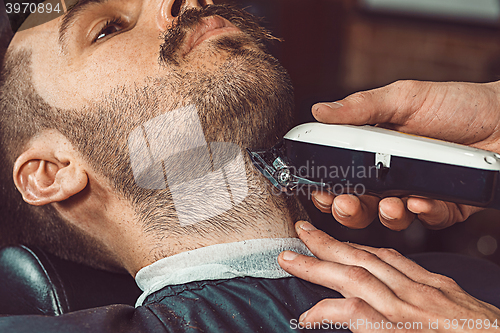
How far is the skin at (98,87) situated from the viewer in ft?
2.63

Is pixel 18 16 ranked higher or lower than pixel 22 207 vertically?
higher

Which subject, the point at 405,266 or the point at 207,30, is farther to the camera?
the point at 207,30

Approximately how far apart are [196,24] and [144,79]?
0.16m

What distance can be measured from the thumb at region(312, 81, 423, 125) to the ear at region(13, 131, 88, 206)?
0.51 m

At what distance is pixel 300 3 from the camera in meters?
1.80

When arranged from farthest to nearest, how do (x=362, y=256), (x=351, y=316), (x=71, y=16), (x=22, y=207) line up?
(x=22, y=207) → (x=71, y=16) → (x=362, y=256) → (x=351, y=316)

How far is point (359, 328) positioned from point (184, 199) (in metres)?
0.41

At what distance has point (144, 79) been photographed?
795 millimetres

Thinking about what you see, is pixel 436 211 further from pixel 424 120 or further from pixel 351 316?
pixel 351 316

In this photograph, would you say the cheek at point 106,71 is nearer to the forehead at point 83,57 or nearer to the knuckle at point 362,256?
the forehead at point 83,57

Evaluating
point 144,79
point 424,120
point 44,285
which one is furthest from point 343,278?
point 44,285

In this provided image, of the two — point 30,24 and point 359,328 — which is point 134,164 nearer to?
point 30,24

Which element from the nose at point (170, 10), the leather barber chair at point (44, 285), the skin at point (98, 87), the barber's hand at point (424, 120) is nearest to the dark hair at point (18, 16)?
the skin at point (98, 87)

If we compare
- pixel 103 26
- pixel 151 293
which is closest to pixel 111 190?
pixel 151 293
